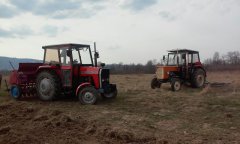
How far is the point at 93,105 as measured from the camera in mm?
11875

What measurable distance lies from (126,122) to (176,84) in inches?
339

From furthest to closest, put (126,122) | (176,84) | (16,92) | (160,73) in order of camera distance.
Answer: (160,73) < (176,84) < (16,92) < (126,122)

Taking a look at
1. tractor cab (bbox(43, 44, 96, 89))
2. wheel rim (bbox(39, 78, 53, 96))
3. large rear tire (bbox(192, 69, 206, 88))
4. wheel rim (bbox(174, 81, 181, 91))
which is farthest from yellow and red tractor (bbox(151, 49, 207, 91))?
wheel rim (bbox(39, 78, 53, 96))

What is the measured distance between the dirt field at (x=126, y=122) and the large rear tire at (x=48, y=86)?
15.3 inches

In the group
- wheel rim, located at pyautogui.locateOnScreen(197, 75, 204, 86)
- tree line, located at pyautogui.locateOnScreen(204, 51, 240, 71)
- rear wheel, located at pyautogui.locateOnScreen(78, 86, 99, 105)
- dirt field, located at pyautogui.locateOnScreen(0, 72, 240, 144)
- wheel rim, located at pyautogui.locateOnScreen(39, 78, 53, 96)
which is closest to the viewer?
dirt field, located at pyautogui.locateOnScreen(0, 72, 240, 144)

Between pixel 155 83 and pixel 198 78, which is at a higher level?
pixel 198 78

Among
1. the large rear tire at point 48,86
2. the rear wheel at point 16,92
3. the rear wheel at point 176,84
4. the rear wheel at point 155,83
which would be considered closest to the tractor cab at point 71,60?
the large rear tire at point 48,86

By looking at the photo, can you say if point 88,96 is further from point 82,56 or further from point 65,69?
point 82,56

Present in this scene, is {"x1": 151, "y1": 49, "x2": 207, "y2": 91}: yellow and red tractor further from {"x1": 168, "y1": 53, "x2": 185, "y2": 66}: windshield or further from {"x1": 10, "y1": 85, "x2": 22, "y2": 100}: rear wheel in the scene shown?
{"x1": 10, "y1": 85, "x2": 22, "y2": 100}: rear wheel

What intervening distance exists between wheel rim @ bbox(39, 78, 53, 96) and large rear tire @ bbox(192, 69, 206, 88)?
8307mm

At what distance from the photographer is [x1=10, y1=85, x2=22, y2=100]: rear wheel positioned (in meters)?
13.8

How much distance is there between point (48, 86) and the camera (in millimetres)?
12906

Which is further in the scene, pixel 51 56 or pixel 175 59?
pixel 175 59

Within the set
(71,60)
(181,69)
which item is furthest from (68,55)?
(181,69)
